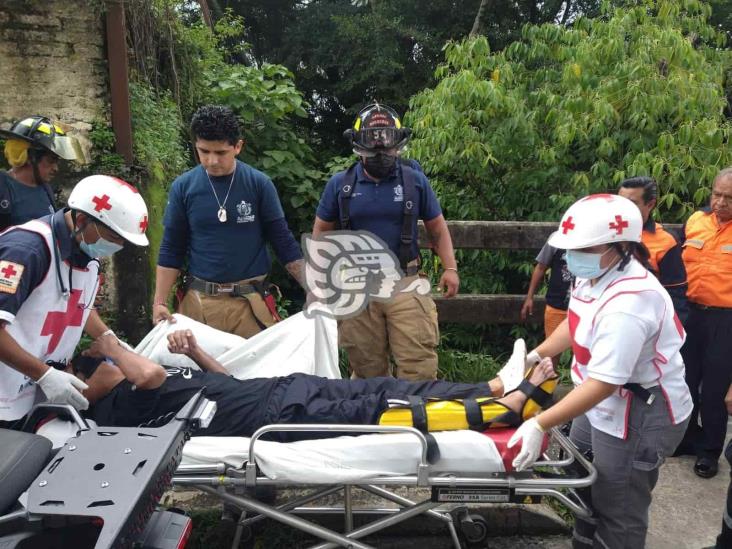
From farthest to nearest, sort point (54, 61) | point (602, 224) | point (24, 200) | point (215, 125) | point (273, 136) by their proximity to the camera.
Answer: point (273, 136) → point (54, 61) → point (24, 200) → point (215, 125) → point (602, 224)

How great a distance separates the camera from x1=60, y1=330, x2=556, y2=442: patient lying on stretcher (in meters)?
2.50

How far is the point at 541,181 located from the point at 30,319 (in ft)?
14.6

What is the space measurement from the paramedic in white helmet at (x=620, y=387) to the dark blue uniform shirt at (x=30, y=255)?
5.89 ft

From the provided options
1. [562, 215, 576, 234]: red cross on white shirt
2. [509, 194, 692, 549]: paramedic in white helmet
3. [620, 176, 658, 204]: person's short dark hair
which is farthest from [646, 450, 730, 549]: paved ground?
[562, 215, 576, 234]: red cross on white shirt

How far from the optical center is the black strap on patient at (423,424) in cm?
223

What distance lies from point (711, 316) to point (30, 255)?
3.49 m

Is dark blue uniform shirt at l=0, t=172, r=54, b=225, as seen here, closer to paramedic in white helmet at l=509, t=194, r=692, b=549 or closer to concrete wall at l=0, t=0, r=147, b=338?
concrete wall at l=0, t=0, r=147, b=338

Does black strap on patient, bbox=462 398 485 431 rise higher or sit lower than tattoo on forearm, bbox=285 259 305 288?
lower

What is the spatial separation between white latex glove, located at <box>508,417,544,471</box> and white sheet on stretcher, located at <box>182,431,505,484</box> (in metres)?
0.10

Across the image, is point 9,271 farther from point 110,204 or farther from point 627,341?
point 627,341

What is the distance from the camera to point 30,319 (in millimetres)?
2252

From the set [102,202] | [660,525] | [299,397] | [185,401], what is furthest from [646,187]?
[102,202]

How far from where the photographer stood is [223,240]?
3385 millimetres

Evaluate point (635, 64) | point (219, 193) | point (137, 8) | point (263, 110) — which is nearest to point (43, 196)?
point (219, 193)
